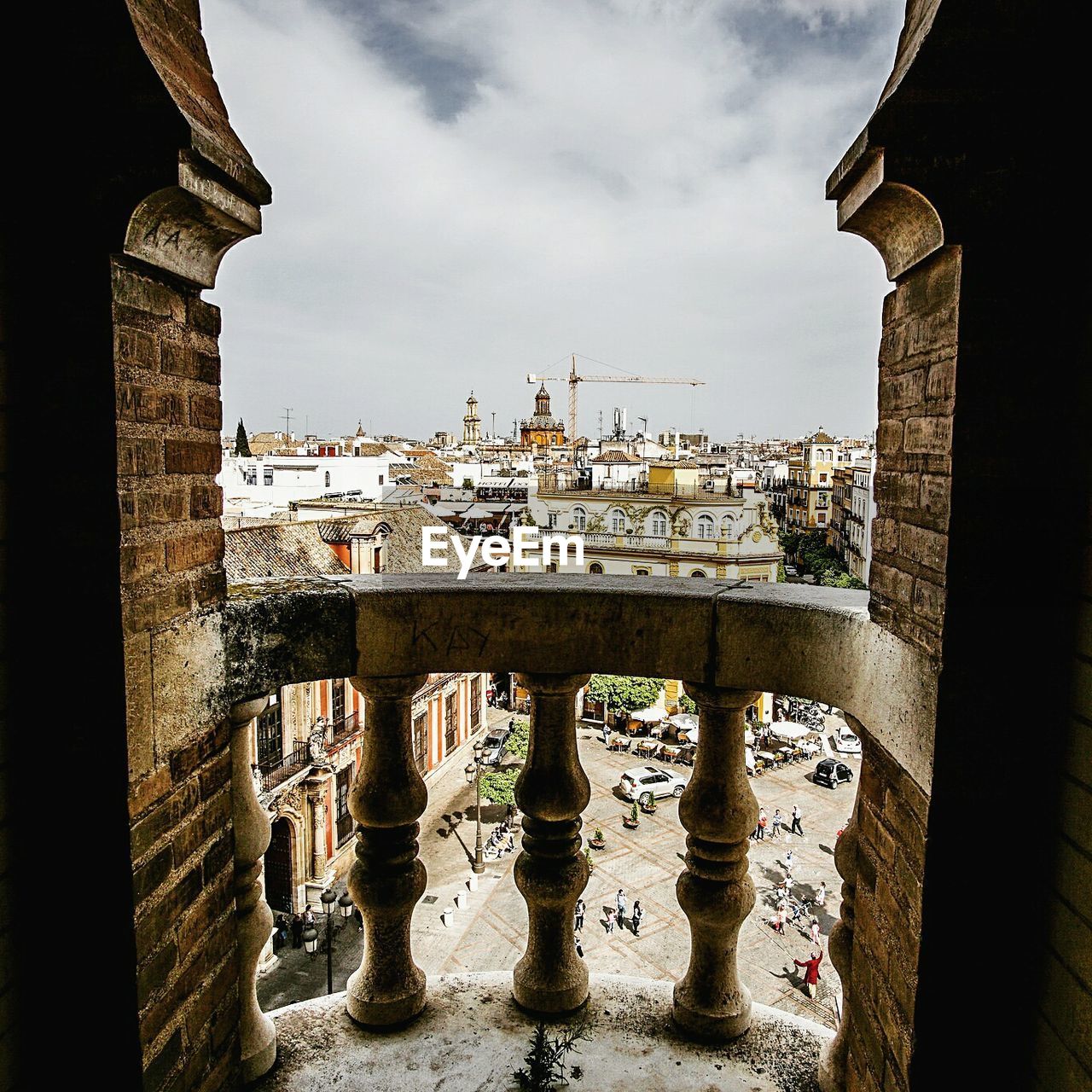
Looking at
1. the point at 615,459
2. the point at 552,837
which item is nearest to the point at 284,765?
the point at 552,837

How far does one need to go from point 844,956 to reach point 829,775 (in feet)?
81.2

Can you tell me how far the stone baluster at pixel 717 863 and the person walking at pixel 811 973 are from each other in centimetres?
1361

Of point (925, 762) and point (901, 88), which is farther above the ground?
point (901, 88)

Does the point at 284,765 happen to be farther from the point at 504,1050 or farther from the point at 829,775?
the point at 504,1050

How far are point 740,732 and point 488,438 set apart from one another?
157126 millimetres

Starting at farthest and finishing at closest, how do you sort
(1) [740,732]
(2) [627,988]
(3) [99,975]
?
(2) [627,988]
(1) [740,732]
(3) [99,975]

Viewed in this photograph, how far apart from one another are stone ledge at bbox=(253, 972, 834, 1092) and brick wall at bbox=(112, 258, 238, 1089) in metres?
0.29

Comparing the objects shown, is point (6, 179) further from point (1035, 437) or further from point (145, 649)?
point (1035, 437)

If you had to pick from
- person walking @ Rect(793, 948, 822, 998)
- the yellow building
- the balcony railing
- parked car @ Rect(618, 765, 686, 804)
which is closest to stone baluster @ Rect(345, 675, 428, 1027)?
person walking @ Rect(793, 948, 822, 998)

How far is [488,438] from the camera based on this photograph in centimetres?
15812

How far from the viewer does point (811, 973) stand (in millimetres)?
14883

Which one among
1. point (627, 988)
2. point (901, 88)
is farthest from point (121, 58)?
point (627, 988)

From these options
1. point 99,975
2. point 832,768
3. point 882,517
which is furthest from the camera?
point 832,768

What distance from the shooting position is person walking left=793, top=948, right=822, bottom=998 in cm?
1484
